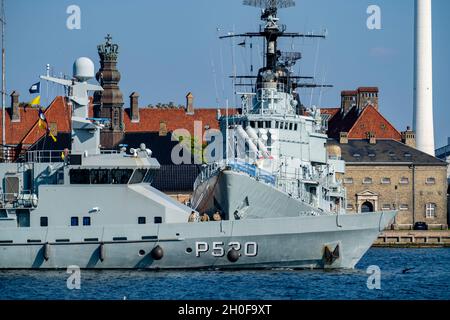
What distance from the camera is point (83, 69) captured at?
60.7 metres

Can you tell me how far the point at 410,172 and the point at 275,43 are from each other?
41203 millimetres

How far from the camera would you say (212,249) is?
58969 mm

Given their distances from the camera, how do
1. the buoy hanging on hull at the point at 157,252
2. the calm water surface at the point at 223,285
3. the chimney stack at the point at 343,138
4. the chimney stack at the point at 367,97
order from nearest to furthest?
the calm water surface at the point at 223,285
the buoy hanging on hull at the point at 157,252
the chimney stack at the point at 343,138
the chimney stack at the point at 367,97

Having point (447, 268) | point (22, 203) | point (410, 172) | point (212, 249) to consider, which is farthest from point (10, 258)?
point (410, 172)

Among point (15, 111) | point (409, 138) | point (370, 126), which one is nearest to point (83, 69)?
point (409, 138)

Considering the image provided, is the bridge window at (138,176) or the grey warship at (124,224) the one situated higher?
the bridge window at (138,176)

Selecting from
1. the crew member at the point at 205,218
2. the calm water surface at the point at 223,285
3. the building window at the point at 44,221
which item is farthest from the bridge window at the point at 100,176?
the calm water surface at the point at 223,285

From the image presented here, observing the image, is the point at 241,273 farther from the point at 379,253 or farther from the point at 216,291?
the point at 379,253

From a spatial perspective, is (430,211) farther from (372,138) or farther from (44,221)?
(44,221)

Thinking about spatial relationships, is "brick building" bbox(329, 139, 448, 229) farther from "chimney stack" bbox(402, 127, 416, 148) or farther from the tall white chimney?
the tall white chimney

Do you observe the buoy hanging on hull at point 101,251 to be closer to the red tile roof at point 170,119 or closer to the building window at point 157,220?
the building window at point 157,220

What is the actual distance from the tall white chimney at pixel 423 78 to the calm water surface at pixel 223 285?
60.3 meters

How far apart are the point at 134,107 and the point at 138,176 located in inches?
2947

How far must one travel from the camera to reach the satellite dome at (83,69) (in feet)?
199
